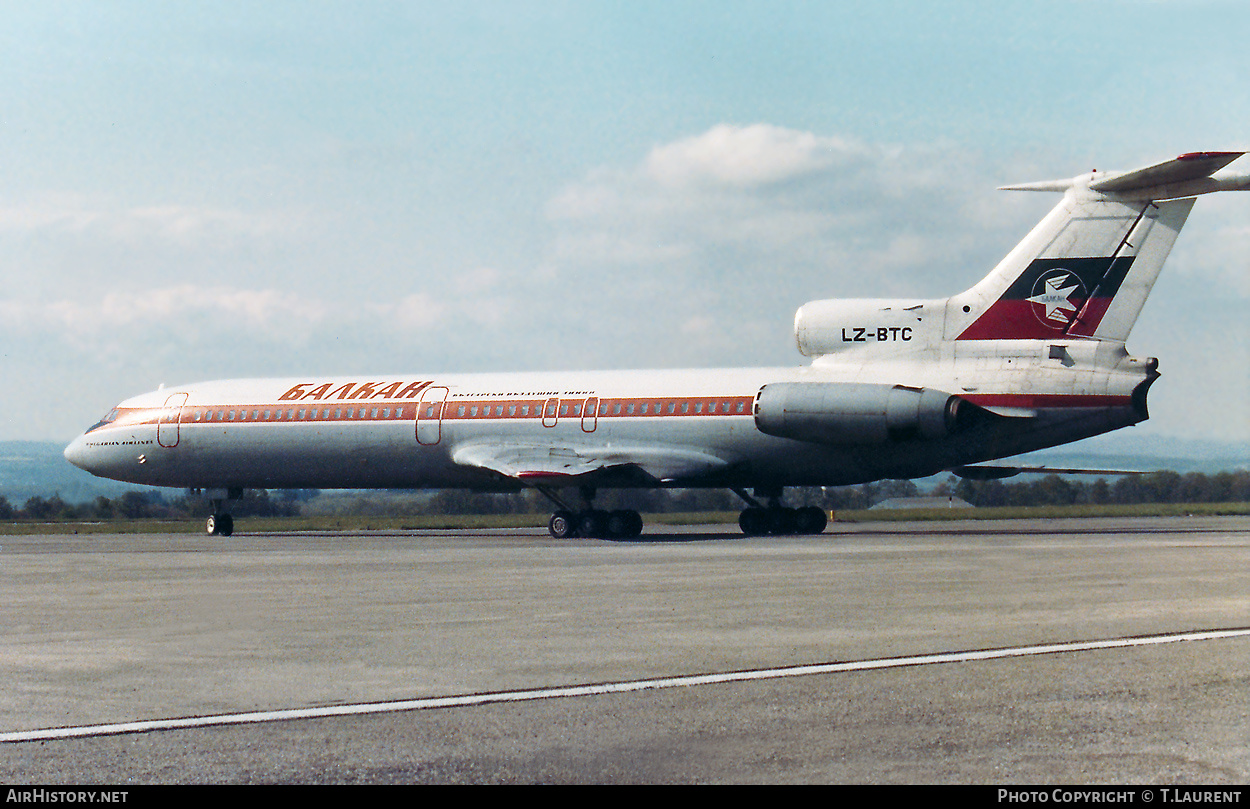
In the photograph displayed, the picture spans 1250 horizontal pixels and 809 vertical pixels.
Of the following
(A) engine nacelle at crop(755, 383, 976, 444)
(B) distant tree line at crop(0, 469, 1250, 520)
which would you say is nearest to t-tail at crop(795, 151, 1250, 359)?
(A) engine nacelle at crop(755, 383, 976, 444)

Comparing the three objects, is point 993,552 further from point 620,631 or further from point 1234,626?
point 620,631

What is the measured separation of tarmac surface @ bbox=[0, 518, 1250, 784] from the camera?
6.57 m

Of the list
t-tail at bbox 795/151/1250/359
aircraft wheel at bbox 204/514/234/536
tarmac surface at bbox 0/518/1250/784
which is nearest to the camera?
tarmac surface at bbox 0/518/1250/784

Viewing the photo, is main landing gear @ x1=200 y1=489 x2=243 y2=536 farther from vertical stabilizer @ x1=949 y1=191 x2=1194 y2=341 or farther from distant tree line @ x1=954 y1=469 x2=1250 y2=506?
distant tree line @ x1=954 y1=469 x2=1250 y2=506

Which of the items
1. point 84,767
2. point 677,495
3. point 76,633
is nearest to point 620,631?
point 76,633

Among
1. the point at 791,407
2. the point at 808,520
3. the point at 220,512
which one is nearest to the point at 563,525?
the point at 808,520

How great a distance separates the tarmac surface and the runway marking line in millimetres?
50

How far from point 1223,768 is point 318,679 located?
6120 mm

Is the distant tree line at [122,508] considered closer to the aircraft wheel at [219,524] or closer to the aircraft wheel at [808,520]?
the aircraft wheel at [219,524]

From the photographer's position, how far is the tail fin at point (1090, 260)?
1129 inches

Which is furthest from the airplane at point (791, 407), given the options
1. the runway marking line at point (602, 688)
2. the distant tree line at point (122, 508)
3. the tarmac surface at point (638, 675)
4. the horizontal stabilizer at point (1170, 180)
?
the runway marking line at point (602, 688)

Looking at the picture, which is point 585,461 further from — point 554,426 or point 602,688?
point 602,688

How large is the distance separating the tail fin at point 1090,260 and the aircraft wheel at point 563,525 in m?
11.5
